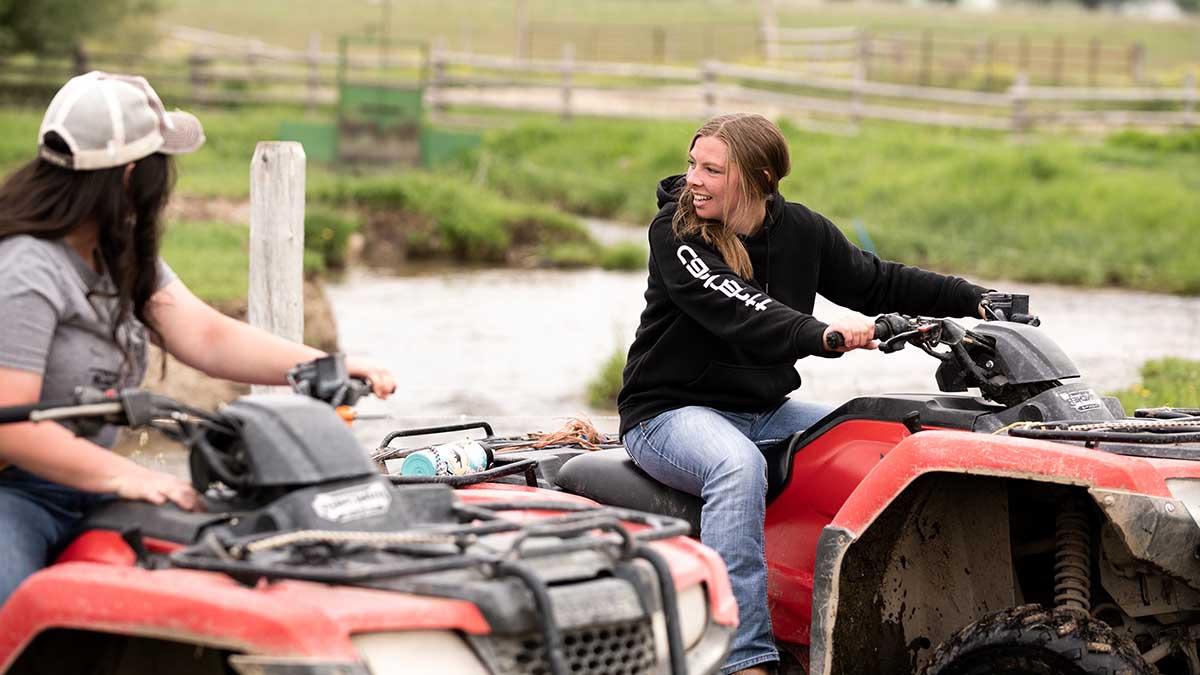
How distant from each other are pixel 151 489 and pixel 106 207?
1.97ft

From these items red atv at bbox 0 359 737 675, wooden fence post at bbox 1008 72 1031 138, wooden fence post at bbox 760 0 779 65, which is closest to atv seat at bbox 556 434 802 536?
red atv at bbox 0 359 737 675

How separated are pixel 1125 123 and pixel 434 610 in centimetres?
2582

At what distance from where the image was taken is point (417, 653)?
3.04m

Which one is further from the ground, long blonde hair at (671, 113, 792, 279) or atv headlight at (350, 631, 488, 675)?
long blonde hair at (671, 113, 792, 279)

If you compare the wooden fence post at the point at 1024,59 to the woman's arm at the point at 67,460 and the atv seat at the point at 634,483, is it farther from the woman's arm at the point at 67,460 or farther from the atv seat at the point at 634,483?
the woman's arm at the point at 67,460

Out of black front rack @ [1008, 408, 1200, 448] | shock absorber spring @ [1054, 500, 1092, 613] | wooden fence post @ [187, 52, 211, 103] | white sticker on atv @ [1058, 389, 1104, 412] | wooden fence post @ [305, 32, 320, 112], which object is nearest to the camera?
black front rack @ [1008, 408, 1200, 448]

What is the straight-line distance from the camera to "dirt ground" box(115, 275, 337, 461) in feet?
27.7

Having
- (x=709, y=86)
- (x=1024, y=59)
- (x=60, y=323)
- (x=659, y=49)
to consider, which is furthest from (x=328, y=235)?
(x=659, y=49)

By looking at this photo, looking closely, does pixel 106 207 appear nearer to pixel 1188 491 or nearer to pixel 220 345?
pixel 220 345

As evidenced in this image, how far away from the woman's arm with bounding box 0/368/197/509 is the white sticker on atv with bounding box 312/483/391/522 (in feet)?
1.12

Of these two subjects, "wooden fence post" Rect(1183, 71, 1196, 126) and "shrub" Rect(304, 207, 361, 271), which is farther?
"wooden fence post" Rect(1183, 71, 1196, 126)

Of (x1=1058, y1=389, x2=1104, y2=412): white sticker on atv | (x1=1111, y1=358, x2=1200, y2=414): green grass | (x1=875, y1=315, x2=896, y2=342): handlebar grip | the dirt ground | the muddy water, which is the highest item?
(x1=875, y1=315, x2=896, y2=342): handlebar grip

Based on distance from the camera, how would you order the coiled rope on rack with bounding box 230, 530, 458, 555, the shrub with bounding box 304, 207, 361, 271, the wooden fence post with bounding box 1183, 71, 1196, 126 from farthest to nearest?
the wooden fence post with bounding box 1183, 71, 1196, 126 < the shrub with bounding box 304, 207, 361, 271 < the coiled rope on rack with bounding box 230, 530, 458, 555

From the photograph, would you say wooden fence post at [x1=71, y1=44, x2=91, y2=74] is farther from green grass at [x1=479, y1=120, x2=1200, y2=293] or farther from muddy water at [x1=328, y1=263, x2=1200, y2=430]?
muddy water at [x1=328, y1=263, x2=1200, y2=430]
